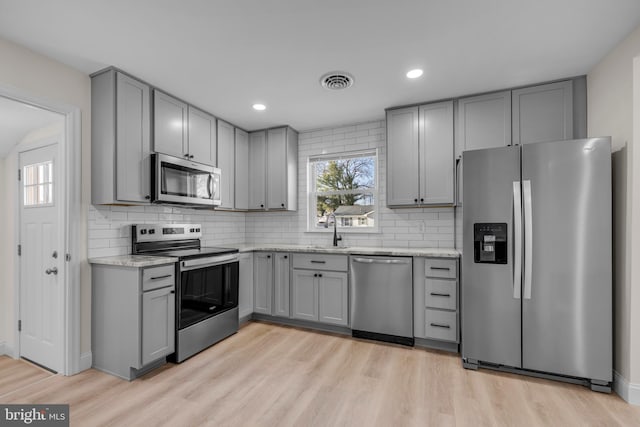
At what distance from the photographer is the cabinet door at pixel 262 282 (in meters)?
3.68

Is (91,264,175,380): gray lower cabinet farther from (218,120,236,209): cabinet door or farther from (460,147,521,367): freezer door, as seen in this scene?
(460,147,521,367): freezer door

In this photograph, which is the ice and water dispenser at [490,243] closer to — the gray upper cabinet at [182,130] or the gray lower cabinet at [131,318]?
the gray lower cabinet at [131,318]

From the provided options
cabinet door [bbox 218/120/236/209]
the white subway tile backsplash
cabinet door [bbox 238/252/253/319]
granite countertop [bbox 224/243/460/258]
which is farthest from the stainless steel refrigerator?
cabinet door [bbox 218/120/236/209]

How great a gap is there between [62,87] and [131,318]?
191cm

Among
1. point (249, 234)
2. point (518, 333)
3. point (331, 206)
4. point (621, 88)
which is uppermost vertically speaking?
point (621, 88)

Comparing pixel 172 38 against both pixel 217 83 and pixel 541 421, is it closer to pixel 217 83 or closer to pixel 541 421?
pixel 217 83

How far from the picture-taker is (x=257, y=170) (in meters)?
4.19

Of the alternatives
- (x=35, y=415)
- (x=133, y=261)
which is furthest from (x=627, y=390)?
(x=35, y=415)

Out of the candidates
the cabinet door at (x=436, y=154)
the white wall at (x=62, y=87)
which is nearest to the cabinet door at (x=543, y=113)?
the cabinet door at (x=436, y=154)

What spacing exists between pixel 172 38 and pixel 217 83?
698 mm

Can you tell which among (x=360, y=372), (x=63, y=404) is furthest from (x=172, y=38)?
(x=360, y=372)

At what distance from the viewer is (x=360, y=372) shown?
2.50 meters

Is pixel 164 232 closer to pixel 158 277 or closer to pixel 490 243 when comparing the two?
pixel 158 277

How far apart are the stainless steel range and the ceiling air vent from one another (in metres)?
1.93
